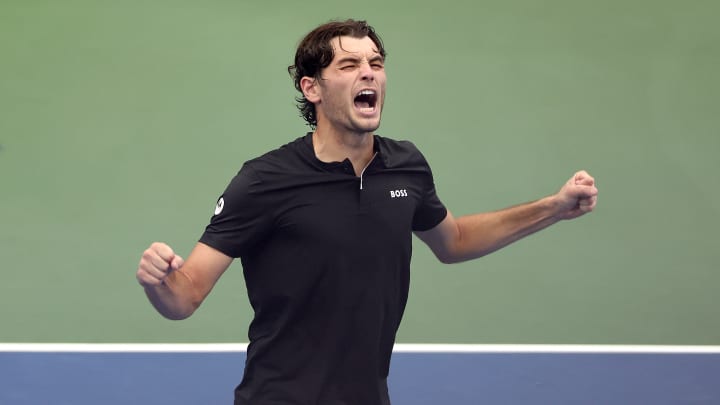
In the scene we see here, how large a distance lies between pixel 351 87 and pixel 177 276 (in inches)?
31.5

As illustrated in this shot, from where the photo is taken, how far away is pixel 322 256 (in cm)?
329

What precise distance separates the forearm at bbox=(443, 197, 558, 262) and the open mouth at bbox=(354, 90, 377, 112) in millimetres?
644

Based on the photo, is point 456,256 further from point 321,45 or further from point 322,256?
point 321,45

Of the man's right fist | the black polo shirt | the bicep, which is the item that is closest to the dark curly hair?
the black polo shirt

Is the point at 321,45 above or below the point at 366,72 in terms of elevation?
above

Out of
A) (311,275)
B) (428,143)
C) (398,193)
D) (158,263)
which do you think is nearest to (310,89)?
(398,193)

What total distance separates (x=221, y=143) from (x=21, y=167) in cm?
129

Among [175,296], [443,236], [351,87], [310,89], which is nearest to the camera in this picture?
[175,296]

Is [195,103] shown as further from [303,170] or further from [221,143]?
[303,170]

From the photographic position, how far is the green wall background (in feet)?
21.9

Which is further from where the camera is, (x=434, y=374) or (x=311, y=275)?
(x=434, y=374)

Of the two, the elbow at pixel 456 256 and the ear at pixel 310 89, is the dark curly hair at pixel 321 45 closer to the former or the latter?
the ear at pixel 310 89

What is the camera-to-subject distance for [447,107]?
7.54 m

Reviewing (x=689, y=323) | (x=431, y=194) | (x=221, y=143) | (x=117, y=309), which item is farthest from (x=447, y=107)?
(x=431, y=194)
